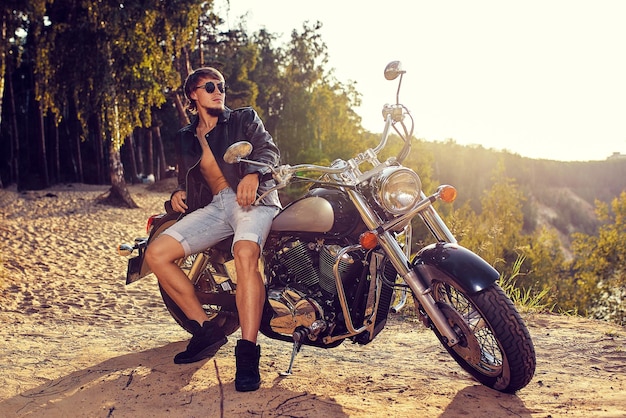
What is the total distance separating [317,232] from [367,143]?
21907mm

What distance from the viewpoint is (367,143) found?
2492 cm

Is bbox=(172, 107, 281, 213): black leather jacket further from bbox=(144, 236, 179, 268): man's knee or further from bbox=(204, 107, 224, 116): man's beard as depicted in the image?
bbox=(144, 236, 179, 268): man's knee

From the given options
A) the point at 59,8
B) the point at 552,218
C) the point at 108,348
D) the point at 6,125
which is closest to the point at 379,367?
the point at 108,348

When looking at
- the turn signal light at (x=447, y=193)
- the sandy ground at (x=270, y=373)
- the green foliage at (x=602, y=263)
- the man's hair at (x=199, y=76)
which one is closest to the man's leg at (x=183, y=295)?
the sandy ground at (x=270, y=373)

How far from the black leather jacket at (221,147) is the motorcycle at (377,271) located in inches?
19.3

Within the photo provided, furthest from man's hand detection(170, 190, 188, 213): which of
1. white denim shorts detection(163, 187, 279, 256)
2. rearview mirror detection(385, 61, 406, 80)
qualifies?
rearview mirror detection(385, 61, 406, 80)

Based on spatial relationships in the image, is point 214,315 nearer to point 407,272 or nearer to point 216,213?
point 216,213

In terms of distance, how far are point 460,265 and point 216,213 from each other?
5.20ft

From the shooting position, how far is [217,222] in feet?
12.3

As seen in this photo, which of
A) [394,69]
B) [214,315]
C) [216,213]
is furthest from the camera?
[214,315]

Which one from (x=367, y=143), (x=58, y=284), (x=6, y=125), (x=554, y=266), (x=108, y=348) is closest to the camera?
(x=108, y=348)

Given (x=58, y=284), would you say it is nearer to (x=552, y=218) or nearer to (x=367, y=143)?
(x=367, y=143)

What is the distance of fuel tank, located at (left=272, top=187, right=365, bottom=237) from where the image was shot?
3259 millimetres

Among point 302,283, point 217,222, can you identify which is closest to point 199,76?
point 217,222
